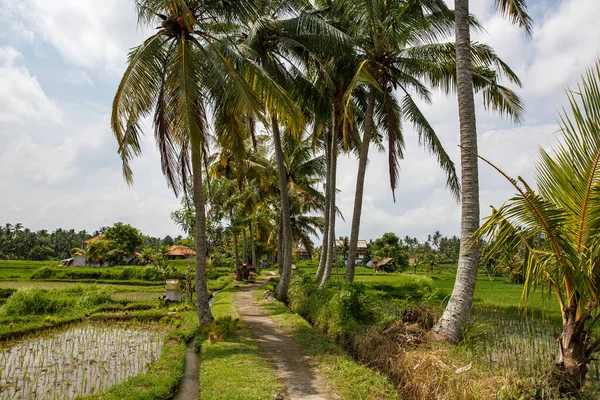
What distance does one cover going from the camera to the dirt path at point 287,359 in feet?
17.4

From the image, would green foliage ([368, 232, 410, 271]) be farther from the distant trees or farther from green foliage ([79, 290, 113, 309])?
green foliage ([79, 290, 113, 309])

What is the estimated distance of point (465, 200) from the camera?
570cm

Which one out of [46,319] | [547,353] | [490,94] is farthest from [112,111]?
[547,353]

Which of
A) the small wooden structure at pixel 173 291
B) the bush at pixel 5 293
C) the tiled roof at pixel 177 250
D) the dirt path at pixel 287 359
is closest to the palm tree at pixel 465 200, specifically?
the dirt path at pixel 287 359

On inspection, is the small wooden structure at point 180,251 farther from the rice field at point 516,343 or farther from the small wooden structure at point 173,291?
the rice field at point 516,343

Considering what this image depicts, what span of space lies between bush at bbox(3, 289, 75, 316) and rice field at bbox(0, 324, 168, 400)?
9.41 ft

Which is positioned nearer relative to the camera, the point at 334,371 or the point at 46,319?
the point at 334,371

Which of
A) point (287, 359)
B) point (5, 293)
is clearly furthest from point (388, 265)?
point (287, 359)

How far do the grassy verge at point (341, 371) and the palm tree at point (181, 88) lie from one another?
229cm

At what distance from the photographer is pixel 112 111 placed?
756 centimetres

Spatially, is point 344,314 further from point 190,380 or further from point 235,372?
point 190,380

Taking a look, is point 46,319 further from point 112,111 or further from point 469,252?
point 469,252

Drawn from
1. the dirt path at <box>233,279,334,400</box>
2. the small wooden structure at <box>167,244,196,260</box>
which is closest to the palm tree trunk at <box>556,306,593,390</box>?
the dirt path at <box>233,279,334,400</box>

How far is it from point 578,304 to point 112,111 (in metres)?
7.71
